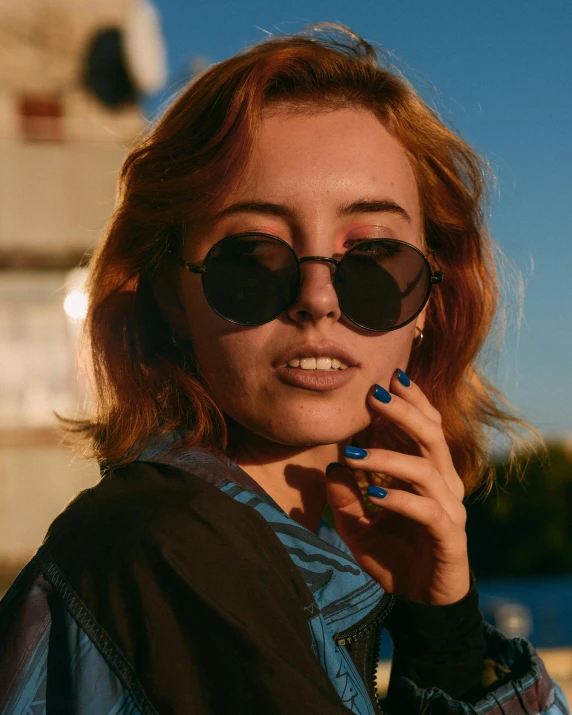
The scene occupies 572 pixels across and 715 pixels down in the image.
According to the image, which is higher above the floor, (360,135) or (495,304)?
(360,135)

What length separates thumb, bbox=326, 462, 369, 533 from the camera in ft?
5.75

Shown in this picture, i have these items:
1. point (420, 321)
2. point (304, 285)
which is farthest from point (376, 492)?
point (420, 321)

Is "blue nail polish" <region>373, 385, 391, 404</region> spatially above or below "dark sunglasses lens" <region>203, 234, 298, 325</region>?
below

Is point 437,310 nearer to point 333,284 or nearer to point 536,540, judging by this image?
point 333,284

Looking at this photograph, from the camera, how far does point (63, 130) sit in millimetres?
10469

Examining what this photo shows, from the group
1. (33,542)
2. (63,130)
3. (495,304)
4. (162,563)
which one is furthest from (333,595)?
(63,130)

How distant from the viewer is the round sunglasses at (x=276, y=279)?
1.48m

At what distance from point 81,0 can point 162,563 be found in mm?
11977

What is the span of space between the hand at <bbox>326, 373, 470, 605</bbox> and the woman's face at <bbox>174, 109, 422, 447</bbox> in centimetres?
11

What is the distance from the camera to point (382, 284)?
1.57 meters

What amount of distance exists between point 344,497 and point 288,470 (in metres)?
0.18

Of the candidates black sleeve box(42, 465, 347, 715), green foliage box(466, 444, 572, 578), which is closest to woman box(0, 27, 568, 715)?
black sleeve box(42, 465, 347, 715)

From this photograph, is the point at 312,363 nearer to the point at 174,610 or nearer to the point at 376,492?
the point at 376,492

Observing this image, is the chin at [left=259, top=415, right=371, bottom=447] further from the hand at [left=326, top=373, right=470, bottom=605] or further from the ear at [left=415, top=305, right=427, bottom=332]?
the ear at [left=415, top=305, right=427, bottom=332]
